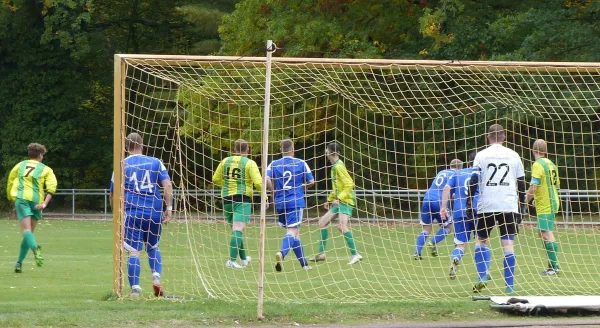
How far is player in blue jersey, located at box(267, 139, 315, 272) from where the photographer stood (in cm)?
1383

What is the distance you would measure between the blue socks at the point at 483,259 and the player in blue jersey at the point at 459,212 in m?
0.53

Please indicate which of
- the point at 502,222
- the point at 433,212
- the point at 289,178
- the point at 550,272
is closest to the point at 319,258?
the point at 289,178

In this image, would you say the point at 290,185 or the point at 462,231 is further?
the point at 290,185

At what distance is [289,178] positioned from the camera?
46.1 ft

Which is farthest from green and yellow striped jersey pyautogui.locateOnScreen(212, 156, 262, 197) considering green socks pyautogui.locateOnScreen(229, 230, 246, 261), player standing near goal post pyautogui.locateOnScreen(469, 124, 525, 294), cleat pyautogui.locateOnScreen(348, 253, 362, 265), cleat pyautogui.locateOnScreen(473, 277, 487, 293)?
cleat pyautogui.locateOnScreen(473, 277, 487, 293)

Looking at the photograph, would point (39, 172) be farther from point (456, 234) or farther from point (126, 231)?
point (456, 234)

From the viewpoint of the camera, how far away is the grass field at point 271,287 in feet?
30.6

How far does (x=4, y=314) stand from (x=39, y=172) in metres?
4.95

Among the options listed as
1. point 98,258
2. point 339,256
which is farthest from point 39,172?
point 339,256

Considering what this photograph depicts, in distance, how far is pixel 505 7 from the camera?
32.1 metres

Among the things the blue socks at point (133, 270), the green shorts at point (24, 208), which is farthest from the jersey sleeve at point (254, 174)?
the blue socks at point (133, 270)

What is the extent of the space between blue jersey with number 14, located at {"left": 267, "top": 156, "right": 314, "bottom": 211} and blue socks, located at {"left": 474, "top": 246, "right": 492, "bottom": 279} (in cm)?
300

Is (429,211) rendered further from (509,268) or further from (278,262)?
(509,268)

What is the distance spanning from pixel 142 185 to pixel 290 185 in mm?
3610
